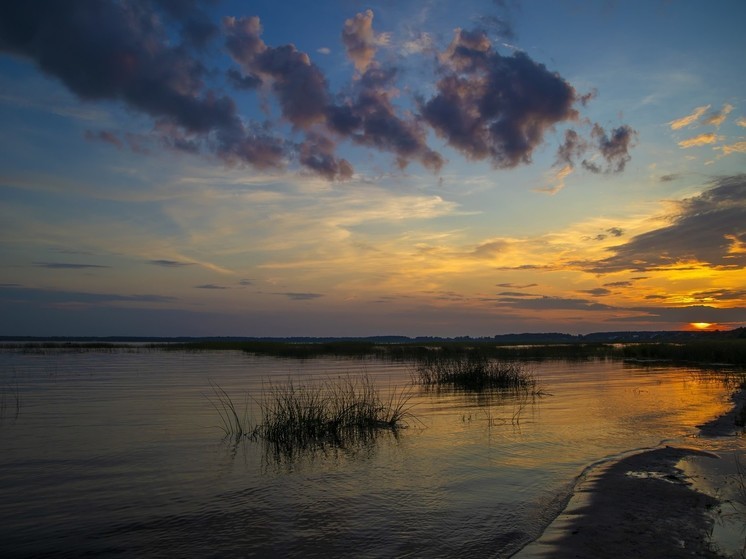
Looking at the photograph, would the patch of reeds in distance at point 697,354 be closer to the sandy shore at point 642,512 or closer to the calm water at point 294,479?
the calm water at point 294,479

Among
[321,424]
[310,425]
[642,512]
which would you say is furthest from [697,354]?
[642,512]

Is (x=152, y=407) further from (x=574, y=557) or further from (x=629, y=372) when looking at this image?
(x=629, y=372)

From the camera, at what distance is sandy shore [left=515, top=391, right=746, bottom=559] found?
7125 mm

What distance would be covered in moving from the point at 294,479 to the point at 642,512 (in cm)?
643

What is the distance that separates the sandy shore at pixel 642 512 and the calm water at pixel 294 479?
1.52 ft

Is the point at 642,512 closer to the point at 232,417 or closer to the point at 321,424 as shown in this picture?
the point at 321,424

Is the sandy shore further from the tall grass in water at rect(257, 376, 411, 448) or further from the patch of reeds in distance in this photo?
the patch of reeds in distance

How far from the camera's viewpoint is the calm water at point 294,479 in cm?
779

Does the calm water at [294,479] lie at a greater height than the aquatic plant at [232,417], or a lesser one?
lesser

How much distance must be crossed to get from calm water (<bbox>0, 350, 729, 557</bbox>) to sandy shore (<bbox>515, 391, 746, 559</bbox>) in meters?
0.46

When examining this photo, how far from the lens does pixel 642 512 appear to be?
855cm

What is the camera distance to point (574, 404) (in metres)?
21.6

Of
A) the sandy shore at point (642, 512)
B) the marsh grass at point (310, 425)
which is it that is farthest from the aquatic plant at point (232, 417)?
the sandy shore at point (642, 512)

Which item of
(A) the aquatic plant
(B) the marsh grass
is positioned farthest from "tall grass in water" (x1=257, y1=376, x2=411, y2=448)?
(A) the aquatic plant
